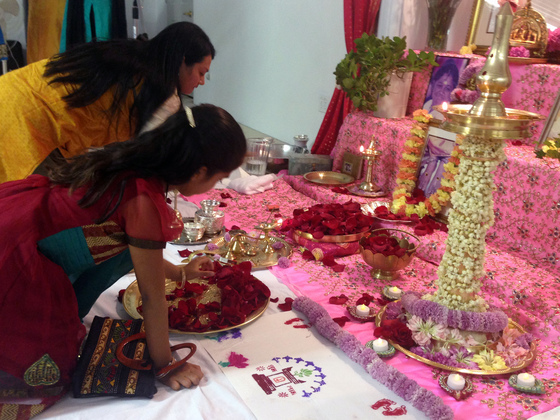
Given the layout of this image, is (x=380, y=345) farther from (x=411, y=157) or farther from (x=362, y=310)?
(x=411, y=157)

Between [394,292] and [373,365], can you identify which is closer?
[373,365]

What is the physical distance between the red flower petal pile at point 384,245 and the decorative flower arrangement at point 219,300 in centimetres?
42

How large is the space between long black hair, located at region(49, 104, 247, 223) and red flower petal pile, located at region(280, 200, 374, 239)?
2.86ft

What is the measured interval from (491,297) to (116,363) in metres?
1.14

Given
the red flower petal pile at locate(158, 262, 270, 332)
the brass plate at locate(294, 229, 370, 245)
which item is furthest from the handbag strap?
the brass plate at locate(294, 229, 370, 245)

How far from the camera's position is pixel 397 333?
1.36 meters

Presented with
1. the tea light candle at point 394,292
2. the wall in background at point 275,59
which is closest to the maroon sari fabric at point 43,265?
the tea light candle at point 394,292

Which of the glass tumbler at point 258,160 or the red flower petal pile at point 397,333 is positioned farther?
the glass tumbler at point 258,160

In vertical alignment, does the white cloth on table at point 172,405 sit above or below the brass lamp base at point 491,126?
below

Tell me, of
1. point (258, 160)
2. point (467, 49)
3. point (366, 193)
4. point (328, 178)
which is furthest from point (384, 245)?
point (258, 160)

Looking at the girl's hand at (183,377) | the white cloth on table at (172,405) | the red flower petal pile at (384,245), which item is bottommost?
the white cloth on table at (172,405)

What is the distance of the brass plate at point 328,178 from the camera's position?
264cm

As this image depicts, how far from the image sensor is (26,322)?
1.07 meters

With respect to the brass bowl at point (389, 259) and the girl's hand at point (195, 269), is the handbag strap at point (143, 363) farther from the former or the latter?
the brass bowl at point (389, 259)
